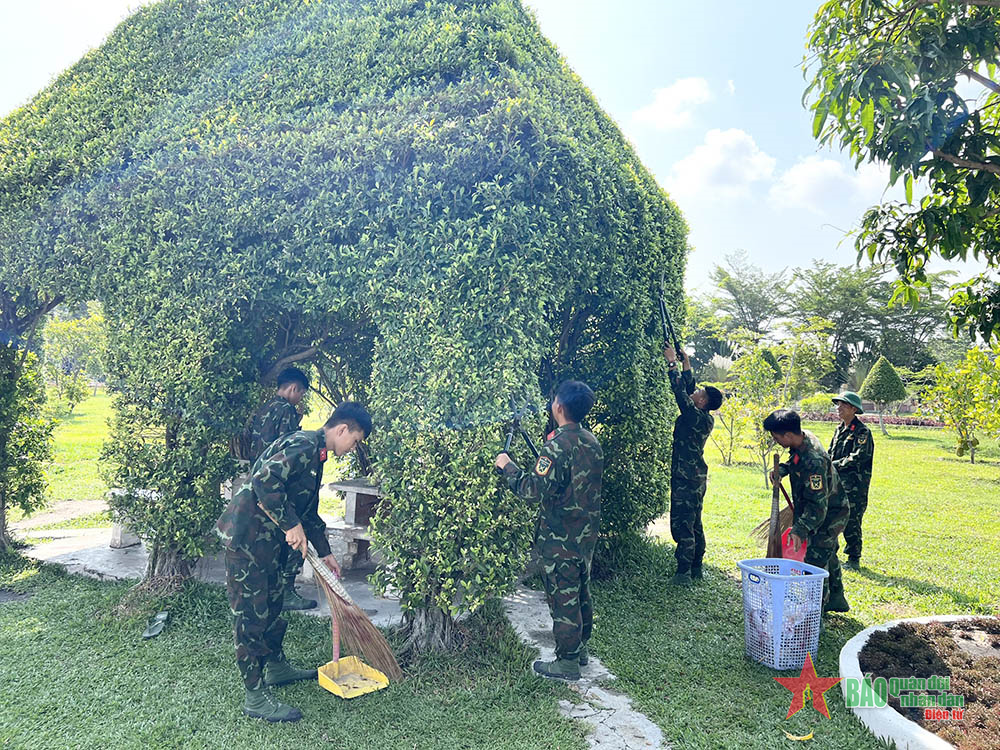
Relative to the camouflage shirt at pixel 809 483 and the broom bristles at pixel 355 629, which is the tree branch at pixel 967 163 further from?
the broom bristles at pixel 355 629

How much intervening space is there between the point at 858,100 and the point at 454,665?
4.24 meters

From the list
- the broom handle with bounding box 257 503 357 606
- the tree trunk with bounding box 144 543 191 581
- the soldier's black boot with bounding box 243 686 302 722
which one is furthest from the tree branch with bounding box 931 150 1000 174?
the tree trunk with bounding box 144 543 191 581

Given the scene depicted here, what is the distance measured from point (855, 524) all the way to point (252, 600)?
654cm

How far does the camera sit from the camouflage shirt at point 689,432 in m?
6.34

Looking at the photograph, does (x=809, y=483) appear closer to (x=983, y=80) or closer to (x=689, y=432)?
(x=689, y=432)

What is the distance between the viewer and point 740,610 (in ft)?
18.7

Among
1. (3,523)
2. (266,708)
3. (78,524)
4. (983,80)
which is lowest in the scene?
(78,524)

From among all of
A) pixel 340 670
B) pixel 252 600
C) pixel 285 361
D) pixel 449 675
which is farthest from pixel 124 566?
pixel 449 675

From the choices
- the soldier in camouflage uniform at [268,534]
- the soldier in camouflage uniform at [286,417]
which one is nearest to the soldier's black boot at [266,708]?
the soldier in camouflage uniform at [268,534]

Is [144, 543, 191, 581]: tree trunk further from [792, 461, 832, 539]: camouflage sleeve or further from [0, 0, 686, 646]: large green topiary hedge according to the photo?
[792, 461, 832, 539]: camouflage sleeve

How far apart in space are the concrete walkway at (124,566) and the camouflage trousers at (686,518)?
2.94 m

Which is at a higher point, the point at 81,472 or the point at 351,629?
the point at 351,629

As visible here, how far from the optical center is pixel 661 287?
6.43 m

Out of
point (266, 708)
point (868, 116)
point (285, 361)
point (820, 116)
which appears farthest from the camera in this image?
point (285, 361)
